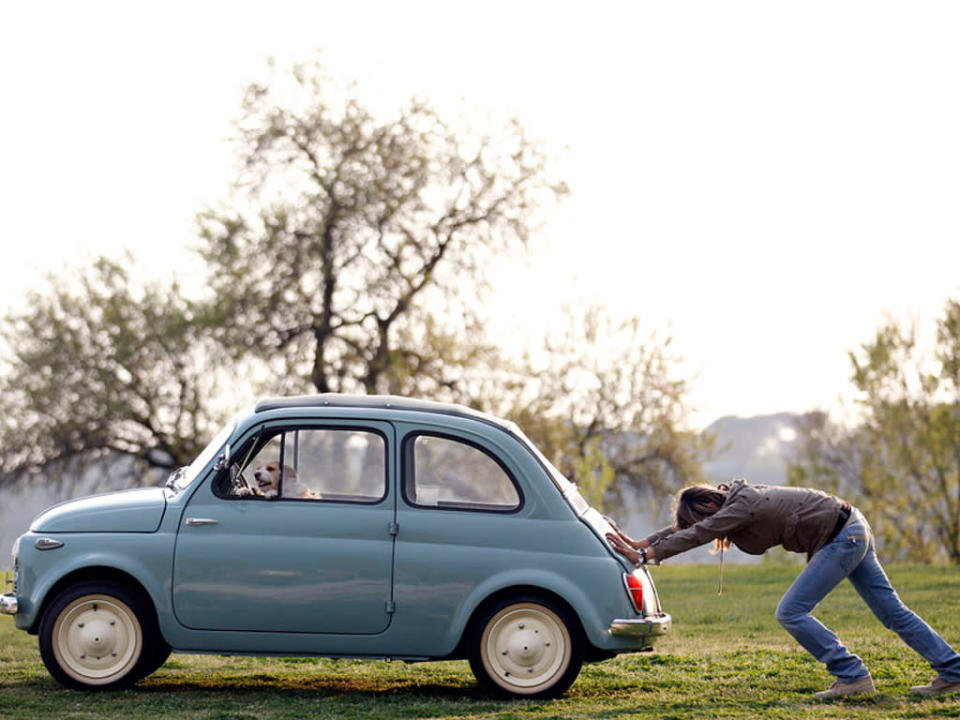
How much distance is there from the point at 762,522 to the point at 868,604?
0.94 meters

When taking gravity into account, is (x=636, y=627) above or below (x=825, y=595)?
below

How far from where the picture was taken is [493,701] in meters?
9.48

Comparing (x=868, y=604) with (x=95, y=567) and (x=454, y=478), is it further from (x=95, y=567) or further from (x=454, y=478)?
(x=95, y=567)

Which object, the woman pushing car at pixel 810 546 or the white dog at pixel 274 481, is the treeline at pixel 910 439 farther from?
the white dog at pixel 274 481

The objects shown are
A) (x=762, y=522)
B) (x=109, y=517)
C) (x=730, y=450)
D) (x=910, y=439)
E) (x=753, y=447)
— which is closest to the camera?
(x=762, y=522)

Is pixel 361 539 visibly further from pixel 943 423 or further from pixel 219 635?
pixel 943 423

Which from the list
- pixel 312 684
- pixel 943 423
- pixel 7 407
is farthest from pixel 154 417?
pixel 312 684

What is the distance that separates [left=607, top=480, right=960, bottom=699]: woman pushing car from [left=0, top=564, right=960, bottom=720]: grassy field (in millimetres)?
273

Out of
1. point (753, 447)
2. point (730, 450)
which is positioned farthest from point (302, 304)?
point (753, 447)

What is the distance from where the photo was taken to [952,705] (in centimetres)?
899

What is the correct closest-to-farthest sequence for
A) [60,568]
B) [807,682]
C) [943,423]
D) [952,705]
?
[952,705] < [60,568] < [807,682] < [943,423]

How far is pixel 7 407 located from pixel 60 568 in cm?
2827

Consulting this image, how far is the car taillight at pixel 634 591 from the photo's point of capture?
31.2 ft

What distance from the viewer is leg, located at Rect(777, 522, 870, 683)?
9438 millimetres
